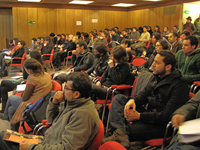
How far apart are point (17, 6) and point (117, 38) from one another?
7346mm

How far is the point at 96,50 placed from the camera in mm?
4207

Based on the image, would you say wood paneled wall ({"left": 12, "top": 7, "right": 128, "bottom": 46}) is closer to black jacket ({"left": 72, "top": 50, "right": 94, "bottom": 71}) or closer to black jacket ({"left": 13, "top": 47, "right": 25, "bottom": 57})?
black jacket ({"left": 13, "top": 47, "right": 25, "bottom": 57})

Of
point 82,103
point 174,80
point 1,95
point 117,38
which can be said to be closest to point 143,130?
point 174,80

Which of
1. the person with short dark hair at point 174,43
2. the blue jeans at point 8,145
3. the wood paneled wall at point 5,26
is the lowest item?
the blue jeans at point 8,145

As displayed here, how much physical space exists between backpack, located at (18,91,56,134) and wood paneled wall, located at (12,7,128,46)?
1236 centimetres

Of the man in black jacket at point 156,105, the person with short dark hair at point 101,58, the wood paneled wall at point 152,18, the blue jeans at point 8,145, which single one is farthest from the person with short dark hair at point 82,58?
the wood paneled wall at point 152,18

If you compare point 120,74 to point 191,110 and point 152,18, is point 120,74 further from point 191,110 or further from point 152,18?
point 152,18

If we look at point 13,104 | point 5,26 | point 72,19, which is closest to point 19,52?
point 13,104

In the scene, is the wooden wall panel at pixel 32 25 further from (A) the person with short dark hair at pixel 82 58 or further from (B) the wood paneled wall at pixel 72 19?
(A) the person with short dark hair at pixel 82 58

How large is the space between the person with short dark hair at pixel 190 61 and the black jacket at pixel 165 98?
1.17 meters

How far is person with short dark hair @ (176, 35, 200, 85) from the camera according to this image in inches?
132

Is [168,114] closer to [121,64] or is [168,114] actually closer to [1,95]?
[121,64]

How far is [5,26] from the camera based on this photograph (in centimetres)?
1411

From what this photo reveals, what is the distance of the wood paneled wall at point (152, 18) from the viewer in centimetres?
1334
